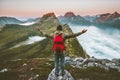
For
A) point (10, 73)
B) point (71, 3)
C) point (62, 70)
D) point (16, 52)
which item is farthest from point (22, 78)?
point (16, 52)

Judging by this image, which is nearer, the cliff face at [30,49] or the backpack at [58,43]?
the backpack at [58,43]

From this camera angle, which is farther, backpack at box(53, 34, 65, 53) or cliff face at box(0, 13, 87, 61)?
cliff face at box(0, 13, 87, 61)

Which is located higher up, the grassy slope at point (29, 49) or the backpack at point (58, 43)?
the backpack at point (58, 43)

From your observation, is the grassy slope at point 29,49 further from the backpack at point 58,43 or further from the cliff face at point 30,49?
the backpack at point 58,43

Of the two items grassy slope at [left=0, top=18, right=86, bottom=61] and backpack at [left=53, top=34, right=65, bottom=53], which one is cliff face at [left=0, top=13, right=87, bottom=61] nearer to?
grassy slope at [left=0, top=18, right=86, bottom=61]

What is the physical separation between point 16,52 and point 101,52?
8595cm

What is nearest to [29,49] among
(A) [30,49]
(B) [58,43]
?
(A) [30,49]

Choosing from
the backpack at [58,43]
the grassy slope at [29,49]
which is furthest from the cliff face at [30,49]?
the backpack at [58,43]

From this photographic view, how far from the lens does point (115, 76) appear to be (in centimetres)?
4066

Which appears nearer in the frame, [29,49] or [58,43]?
[58,43]

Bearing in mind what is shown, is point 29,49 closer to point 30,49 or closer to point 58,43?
point 30,49

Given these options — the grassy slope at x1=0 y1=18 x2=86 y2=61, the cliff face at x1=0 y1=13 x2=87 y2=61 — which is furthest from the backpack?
the cliff face at x1=0 y1=13 x2=87 y2=61

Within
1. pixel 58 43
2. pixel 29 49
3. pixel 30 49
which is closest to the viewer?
pixel 58 43

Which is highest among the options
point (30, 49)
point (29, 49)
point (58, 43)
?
point (58, 43)
